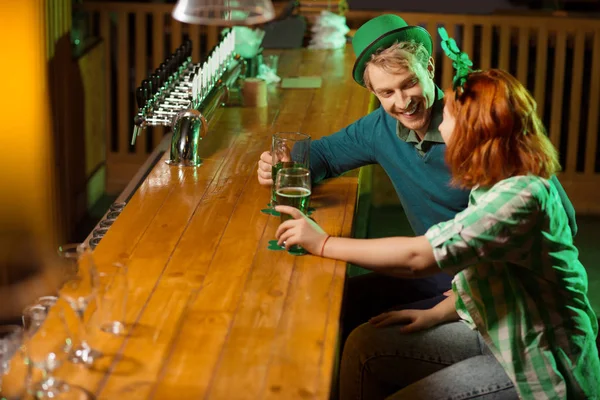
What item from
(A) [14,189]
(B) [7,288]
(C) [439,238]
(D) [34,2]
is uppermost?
(D) [34,2]

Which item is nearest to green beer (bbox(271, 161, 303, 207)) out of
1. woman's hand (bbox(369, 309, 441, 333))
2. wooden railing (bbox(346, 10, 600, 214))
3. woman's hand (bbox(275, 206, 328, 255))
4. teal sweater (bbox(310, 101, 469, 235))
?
teal sweater (bbox(310, 101, 469, 235))

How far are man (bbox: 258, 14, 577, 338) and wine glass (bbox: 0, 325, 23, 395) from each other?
1321 millimetres

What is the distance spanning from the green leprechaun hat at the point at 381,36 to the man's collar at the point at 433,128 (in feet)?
0.64

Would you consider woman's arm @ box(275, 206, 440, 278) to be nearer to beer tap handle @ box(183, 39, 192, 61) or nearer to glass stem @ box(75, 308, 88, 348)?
glass stem @ box(75, 308, 88, 348)

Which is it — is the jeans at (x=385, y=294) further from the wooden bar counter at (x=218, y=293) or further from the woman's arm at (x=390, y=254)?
the woman's arm at (x=390, y=254)

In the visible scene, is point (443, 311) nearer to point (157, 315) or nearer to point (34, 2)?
point (157, 315)

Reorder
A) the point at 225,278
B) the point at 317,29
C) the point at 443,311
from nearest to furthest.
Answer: the point at 225,278
the point at 443,311
the point at 317,29

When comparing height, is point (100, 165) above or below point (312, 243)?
below

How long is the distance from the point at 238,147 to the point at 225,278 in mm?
1253

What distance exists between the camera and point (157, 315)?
2.18m

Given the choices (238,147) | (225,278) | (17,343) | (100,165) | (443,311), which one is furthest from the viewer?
(100,165)

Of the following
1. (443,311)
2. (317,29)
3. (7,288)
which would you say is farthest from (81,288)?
(317,29)

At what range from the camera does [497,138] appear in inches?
89.9

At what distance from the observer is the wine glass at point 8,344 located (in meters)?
1.77
